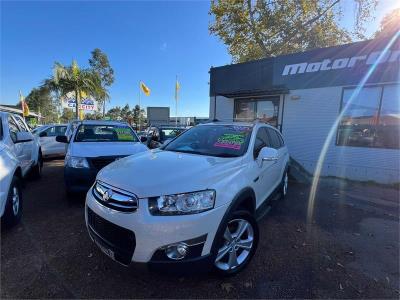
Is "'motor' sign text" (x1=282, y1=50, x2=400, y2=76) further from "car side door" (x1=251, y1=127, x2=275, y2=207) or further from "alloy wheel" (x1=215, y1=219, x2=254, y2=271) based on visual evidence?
"alloy wheel" (x1=215, y1=219, x2=254, y2=271)

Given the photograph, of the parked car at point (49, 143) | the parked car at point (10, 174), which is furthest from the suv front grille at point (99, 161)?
the parked car at point (49, 143)

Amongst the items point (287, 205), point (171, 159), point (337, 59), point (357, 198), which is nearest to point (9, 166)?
point (171, 159)

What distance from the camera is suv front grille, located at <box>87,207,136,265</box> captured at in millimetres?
2240

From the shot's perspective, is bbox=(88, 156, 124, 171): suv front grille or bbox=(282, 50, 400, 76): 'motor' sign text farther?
bbox=(282, 50, 400, 76): 'motor' sign text

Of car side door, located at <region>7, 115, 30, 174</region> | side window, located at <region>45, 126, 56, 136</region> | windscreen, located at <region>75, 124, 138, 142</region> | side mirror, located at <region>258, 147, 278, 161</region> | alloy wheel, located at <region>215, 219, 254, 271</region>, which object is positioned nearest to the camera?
alloy wheel, located at <region>215, 219, 254, 271</region>

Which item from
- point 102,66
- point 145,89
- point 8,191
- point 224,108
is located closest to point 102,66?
point 102,66

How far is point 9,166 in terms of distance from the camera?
3592 mm

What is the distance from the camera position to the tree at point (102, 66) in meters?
34.1

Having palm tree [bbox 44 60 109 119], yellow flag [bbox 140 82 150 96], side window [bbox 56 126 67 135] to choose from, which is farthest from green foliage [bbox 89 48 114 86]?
side window [bbox 56 126 67 135]

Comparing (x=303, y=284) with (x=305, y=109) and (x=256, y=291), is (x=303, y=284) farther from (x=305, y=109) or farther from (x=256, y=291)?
(x=305, y=109)

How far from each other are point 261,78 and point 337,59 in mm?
2915

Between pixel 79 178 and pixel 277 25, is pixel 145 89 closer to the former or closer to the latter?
pixel 277 25

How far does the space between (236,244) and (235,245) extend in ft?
0.07

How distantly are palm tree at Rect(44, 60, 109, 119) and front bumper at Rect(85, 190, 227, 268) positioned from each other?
18.5m
